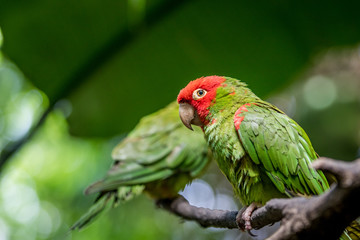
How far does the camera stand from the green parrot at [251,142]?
118 cm

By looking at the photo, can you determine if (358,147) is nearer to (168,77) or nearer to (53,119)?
(168,77)

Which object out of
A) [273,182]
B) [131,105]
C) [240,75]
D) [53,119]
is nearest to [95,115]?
[131,105]

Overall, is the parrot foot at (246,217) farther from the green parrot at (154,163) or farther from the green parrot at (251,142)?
the green parrot at (154,163)

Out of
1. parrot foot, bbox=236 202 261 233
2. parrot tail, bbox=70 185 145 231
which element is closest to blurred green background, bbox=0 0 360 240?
parrot tail, bbox=70 185 145 231

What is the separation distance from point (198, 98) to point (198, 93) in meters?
0.02

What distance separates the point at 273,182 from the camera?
121 centimetres

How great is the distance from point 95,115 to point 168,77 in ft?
2.05

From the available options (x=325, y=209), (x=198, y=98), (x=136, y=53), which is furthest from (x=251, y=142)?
(x=136, y=53)

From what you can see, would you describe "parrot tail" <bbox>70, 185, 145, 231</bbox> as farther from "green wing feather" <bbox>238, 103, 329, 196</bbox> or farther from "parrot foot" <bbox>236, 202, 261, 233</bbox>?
"green wing feather" <bbox>238, 103, 329, 196</bbox>

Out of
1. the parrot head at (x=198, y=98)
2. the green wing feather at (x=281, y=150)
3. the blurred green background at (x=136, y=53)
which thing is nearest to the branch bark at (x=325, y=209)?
the green wing feather at (x=281, y=150)

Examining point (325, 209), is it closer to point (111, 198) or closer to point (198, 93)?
point (198, 93)

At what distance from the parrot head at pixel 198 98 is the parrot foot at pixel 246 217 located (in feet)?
1.13

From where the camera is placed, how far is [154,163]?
2.28 metres

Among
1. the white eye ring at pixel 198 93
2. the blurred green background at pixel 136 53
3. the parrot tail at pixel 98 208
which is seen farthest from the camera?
the parrot tail at pixel 98 208
